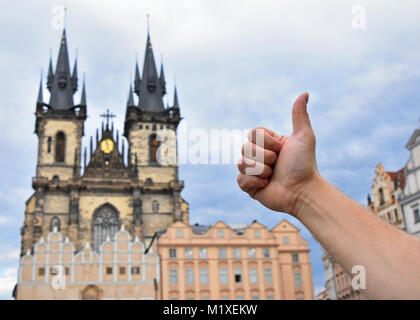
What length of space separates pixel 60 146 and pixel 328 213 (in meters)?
54.5

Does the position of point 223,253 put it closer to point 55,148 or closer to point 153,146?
point 153,146

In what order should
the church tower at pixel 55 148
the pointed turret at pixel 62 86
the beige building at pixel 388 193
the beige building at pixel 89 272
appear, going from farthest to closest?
the pointed turret at pixel 62 86 < the church tower at pixel 55 148 < the beige building at pixel 89 272 < the beige building at pixel 388 193

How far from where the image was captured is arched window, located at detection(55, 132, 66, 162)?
175ft

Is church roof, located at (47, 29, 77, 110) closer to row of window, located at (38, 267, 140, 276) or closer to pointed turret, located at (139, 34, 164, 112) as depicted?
pointed turret, located at (139, 34, 164, 112)

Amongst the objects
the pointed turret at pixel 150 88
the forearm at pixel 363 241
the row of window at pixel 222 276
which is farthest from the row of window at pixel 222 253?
the forearm at pixel 363 241

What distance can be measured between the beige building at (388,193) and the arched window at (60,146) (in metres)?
32.0

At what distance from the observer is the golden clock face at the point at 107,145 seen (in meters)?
56.0

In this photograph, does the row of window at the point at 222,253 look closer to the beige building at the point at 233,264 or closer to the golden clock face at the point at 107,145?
the beige building at the point at 233,264

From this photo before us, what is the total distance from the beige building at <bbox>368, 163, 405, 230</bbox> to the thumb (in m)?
31.1

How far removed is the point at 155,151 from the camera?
183 feet

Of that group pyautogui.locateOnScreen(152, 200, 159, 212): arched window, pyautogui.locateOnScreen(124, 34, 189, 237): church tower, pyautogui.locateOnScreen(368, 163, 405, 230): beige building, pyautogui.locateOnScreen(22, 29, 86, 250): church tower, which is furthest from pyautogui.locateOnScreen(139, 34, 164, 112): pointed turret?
pyautogui.locateOnScreen(368, 163, 405, 230): beige building

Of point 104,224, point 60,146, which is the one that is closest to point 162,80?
point 60,146

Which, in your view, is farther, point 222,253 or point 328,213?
point 222,253
